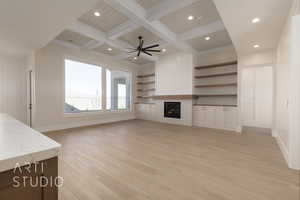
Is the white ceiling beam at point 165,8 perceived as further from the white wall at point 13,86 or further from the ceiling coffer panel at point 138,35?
the white wall at point 13,86

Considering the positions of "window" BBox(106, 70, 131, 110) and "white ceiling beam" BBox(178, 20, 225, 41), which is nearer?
"white ceiling beam" BBox(178, 20, 225, 41)

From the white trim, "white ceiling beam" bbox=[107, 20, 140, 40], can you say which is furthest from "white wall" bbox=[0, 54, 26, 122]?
"white ceiling beam" bbox=[107, 20, 140, 40]

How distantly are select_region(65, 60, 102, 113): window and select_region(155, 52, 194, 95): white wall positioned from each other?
280cm

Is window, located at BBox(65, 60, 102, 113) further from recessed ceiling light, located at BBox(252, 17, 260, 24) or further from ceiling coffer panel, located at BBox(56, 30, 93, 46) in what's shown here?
recessed ceiling light, located at BBox(252, 17, 260, 24)

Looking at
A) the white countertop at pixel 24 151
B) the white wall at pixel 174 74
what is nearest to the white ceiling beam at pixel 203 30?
the white wall at pixel 174 74

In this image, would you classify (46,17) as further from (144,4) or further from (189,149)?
(189,149)

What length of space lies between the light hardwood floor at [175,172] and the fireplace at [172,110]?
299 cm

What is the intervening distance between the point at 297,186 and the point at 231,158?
0.93 m

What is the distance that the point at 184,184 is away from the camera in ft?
6.14

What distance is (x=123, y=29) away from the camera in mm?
4289

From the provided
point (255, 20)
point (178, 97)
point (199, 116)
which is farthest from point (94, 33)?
point (199, 116)

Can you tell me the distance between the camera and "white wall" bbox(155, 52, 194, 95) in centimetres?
605

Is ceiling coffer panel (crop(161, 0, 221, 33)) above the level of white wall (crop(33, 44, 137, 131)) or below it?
above

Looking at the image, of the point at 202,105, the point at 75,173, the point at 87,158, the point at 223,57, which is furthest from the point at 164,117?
the point at 75,173
